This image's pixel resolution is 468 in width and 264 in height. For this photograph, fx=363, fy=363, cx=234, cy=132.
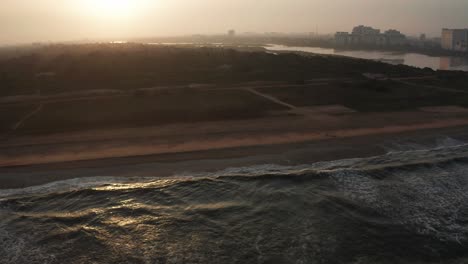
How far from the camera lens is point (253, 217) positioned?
12.5 metres

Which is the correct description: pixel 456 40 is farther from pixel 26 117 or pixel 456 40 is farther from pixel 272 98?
pixel 26 117

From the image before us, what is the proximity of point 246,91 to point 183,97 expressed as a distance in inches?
273

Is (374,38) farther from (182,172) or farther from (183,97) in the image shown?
(182,172)

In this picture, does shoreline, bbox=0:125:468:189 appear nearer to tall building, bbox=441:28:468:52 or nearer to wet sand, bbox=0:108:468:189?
wet sand, bbox=0:108:468:189

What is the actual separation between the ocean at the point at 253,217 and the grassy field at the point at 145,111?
1009cm

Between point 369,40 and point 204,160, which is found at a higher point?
point 369,40

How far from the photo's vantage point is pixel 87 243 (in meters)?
11.1

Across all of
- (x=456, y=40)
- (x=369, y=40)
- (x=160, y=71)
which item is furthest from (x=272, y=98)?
(x=369, y=40)

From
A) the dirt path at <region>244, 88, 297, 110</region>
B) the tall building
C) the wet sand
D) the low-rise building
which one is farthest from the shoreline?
the low-rise building

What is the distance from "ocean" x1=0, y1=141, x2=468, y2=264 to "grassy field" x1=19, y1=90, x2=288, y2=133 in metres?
10.1

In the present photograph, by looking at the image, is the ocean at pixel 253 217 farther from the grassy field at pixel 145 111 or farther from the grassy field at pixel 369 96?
the grassy field at pixel 369 96

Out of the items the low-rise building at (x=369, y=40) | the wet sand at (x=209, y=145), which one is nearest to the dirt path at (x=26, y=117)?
the wet sand at (x=209, y=145)

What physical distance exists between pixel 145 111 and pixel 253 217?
17705mm

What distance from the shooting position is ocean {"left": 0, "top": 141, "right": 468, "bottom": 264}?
1049cm
